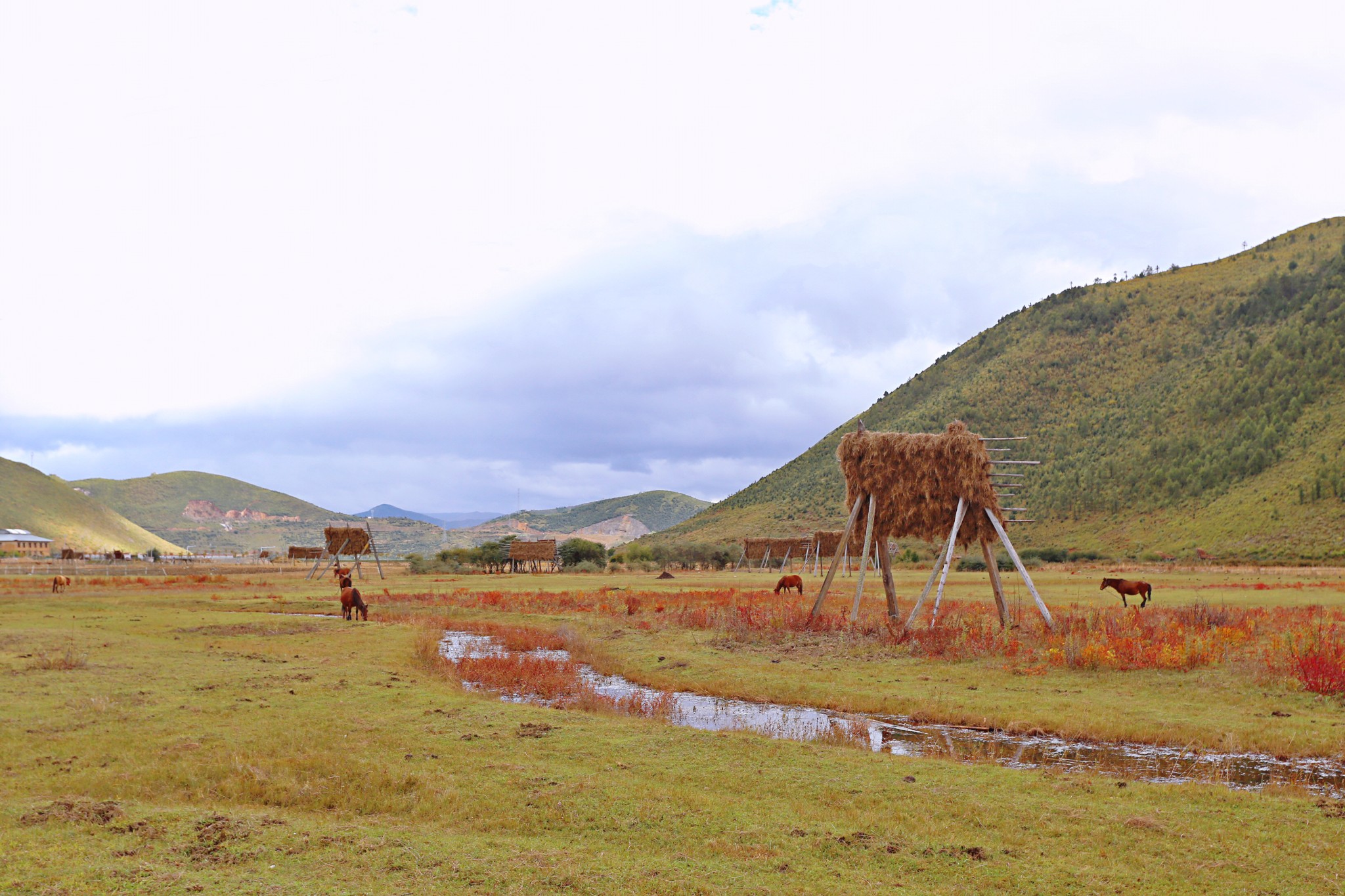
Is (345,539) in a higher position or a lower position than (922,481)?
lower

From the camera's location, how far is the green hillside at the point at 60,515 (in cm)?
15788

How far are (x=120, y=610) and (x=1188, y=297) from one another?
425 ft

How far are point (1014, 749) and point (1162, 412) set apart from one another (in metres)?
96.7

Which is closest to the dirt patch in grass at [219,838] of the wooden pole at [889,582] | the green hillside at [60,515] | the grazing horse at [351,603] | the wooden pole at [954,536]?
the wooden pole at [954,536]

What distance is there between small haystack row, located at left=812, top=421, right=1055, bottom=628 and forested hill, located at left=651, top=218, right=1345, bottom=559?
36576mm

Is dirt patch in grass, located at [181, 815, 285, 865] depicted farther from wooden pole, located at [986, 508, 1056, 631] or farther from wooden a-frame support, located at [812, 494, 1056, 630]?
wooden pole, located at [986, 508, 1056, 631]

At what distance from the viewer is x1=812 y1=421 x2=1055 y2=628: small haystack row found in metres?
22.2

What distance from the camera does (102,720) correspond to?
12.6 meters

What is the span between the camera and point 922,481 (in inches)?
907

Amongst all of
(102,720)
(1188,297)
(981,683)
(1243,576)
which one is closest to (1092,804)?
(981,683)

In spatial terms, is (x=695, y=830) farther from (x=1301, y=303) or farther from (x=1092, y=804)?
(x=1301, y=303)

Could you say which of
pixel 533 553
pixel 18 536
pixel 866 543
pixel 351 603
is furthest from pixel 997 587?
pixel 18 536

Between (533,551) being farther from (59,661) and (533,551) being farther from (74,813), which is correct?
(74,813)

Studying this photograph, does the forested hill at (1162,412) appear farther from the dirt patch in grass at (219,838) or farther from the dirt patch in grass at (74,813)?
the dirt patch in grass at (74,813)
